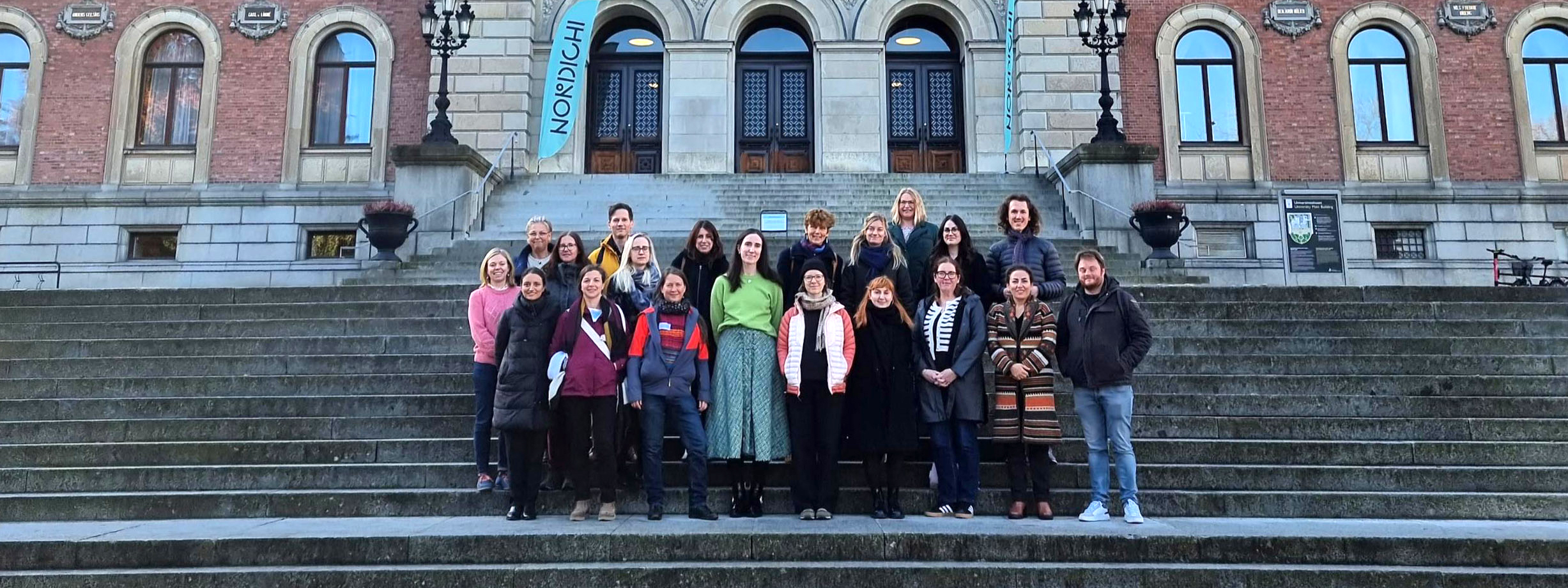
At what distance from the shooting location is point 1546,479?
21.6 ft

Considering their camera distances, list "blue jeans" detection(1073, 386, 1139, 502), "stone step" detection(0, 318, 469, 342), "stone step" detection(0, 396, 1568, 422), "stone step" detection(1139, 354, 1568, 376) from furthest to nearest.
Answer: "stone step" detection(0, 318, 469, 342), "stone step" detection(1139, 354, 1568, 376), "stone step" detection(0, 396, 1568, 422), "blue jeans" detection(1073, 386, 1139, 502)

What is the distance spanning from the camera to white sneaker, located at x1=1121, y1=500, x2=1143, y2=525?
19.1ft

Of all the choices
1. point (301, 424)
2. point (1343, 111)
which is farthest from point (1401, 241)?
point (301, 424)

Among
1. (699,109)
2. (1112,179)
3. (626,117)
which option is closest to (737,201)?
(699,109)

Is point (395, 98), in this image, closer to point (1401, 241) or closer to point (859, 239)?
point (859, 239)

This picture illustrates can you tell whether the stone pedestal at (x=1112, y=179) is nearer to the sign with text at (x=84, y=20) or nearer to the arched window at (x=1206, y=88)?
the arched window at (x=1206, y=88)

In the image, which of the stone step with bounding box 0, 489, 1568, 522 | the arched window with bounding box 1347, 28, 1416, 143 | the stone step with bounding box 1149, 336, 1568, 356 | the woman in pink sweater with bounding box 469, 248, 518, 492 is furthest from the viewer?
the arched window with bounding box 1347, 28, 1416, 143

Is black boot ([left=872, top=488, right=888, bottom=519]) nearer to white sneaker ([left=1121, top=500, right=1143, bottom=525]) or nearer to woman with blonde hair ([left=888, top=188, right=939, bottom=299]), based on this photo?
white sneaker ([left=1121, top=500, right=1143, bottom=525])

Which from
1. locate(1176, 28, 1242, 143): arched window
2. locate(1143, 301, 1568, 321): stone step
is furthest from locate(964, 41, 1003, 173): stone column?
locate(1143, 301, 1568, 321): stone step

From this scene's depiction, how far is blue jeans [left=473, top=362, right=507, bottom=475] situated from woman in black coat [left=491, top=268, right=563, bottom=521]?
35cm

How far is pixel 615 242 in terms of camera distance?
→ 23.3ft

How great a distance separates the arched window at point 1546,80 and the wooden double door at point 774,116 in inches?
546

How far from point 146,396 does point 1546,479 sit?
10729 mm

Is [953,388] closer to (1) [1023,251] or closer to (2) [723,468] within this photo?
(1) [1023,251]
